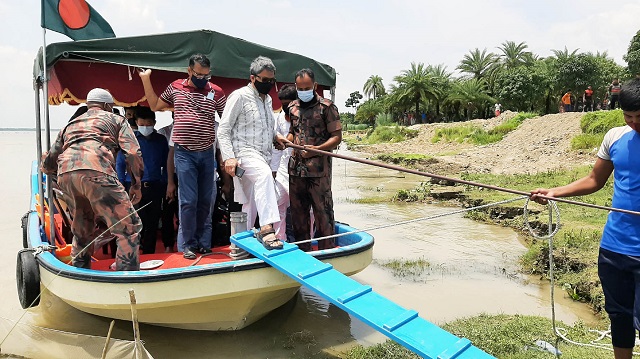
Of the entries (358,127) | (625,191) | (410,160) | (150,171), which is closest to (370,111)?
(358,127)

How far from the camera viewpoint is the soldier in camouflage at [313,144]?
4.41 meters

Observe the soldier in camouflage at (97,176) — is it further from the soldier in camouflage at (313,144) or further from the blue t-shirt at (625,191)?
the blue t-shirt at (625,191)

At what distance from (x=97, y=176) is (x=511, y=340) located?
3498 mm

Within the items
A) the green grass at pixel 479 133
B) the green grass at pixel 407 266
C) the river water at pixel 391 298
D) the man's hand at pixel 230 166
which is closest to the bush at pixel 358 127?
the green grass at pixel 479 133

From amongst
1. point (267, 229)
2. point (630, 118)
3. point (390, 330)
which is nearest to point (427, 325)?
point (390, 330)

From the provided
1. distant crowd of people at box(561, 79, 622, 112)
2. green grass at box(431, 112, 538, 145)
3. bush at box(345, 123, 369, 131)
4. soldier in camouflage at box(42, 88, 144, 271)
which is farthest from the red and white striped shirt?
bush at box(345, 123, 369, 131)

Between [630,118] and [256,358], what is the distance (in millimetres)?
3184

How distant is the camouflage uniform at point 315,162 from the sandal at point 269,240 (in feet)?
2.15

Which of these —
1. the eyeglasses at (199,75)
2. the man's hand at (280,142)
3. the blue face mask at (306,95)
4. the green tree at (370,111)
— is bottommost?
the man's hand at (280,142)

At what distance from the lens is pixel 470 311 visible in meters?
5.23

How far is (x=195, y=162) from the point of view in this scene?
173 inches

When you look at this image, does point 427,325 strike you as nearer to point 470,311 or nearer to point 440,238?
point 470,311

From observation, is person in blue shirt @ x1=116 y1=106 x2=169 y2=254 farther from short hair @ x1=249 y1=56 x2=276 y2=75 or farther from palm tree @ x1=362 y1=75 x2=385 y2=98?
palm tree @ x1=362 y1=75 x2=385 y2=98

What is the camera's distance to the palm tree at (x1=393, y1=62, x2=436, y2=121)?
41878 mm
